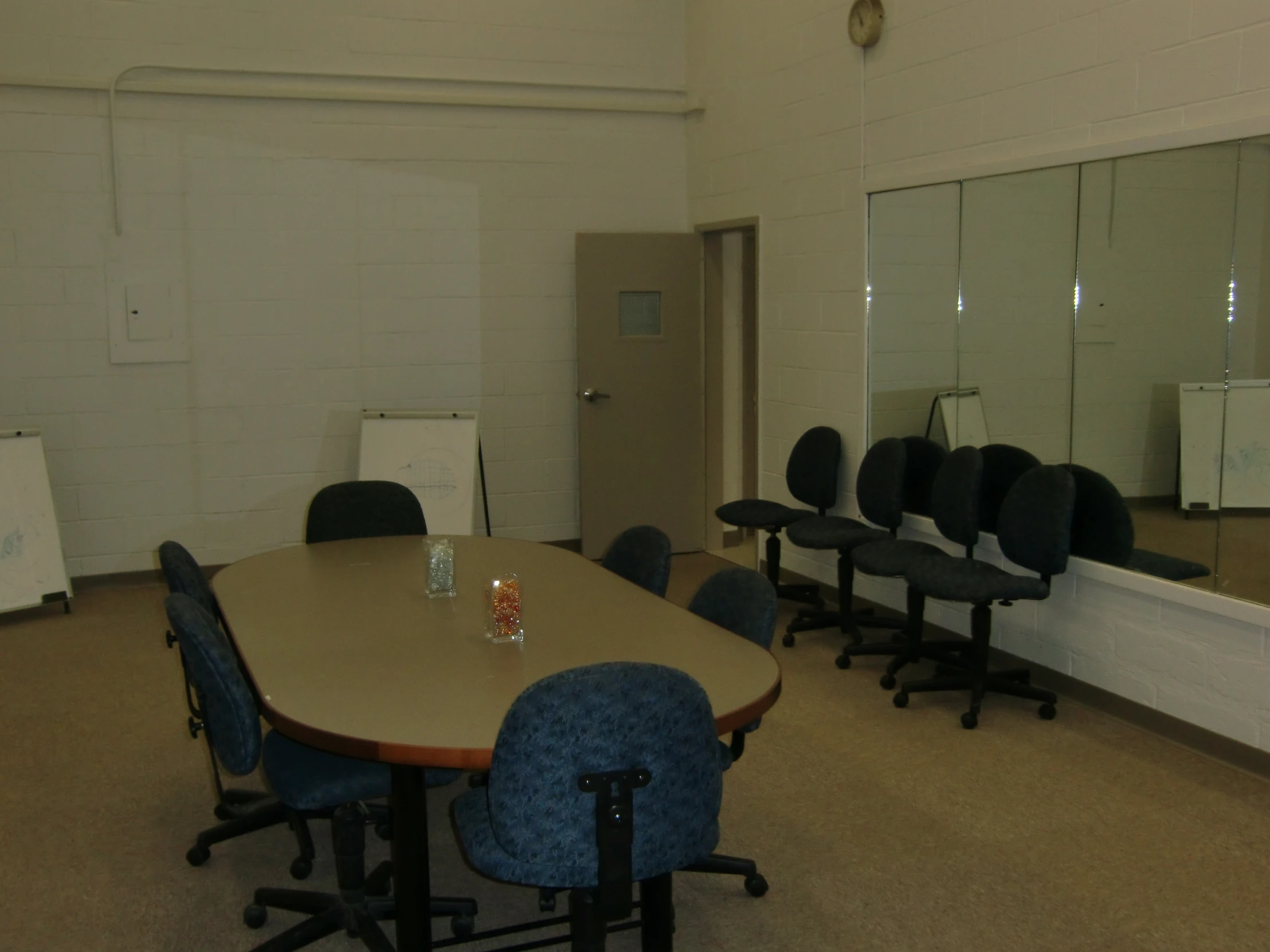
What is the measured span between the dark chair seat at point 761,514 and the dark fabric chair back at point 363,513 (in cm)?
175

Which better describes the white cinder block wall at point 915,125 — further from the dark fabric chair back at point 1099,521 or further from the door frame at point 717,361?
the door frame at point 717,361

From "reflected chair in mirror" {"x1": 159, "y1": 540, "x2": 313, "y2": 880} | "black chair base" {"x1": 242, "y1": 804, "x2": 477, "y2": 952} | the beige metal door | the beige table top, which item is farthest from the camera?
the beige metal door

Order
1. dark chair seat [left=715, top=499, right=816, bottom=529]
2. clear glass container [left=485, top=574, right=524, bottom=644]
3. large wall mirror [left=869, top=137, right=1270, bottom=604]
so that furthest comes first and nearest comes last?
1. dark chair seat [left=715, top=499, right=816, bottom=529]
2. large wall mirror [left=869, top=137, right=1270, bottom=604]
3. clear glass container [left=485, top=574, right=524, bottom=644]

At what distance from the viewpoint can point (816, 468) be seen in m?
5.52

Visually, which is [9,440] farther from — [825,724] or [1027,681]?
[1027,681]

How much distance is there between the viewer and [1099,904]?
9.39 feet

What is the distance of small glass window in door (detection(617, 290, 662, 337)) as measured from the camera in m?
6.58

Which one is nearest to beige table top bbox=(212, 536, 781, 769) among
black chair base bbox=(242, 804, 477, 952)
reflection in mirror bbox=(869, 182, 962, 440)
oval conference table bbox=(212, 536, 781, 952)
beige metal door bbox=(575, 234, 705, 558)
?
oval conference table bbox=(212, 536, 781, 952)

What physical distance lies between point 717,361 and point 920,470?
2.03 m

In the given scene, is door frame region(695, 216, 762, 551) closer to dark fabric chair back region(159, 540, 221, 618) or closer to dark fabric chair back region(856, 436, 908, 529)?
dark fabric chair back region(856, 436, 908, 529)

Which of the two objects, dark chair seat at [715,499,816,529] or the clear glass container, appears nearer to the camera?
the clear glass container

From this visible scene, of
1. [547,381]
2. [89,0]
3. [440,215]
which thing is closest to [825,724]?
[547,381]

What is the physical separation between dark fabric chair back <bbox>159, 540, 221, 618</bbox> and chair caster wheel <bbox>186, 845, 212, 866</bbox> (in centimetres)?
62

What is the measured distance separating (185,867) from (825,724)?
2133 millimetres
